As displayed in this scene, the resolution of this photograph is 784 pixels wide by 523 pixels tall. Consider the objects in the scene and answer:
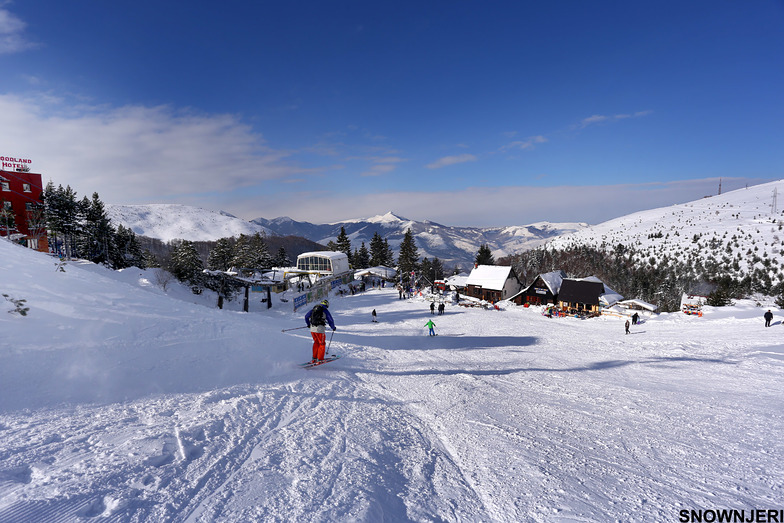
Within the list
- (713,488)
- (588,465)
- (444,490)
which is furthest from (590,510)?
(713,488)

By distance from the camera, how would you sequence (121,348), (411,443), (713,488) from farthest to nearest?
(121,348) < (411,443) < (713,488)

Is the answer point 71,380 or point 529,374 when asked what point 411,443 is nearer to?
point 71,380

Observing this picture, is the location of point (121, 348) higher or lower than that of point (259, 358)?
higher

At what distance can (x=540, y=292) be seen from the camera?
45281 mm

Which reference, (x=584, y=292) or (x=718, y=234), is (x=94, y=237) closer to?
(x=584, y=292)

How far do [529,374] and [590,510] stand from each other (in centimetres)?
767

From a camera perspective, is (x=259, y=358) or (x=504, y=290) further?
(x=504, y=290)

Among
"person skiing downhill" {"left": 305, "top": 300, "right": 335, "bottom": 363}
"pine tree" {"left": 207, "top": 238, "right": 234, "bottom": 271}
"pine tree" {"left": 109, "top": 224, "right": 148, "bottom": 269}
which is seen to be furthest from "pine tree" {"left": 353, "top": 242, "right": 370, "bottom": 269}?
"person skiing downhill" {"left": 305, "top": 300, "right": 335, "bottom": 363}

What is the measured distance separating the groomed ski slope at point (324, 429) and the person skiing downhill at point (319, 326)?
2.37 ft

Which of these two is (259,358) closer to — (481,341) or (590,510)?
(590,510)

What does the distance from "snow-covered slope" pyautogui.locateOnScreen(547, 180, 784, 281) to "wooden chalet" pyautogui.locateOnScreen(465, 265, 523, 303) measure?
1475 inches

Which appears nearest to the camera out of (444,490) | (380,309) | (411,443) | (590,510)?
(590,510)

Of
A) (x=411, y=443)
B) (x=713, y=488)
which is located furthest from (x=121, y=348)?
(x=713, y=488)

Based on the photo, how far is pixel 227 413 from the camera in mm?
5465
